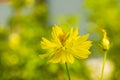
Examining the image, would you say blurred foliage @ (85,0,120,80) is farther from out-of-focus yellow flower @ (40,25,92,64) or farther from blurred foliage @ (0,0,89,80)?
out-of-focus yellow flower @ (40,25,92,64)

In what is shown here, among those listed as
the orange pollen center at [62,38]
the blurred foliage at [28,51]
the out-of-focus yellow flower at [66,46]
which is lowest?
the out-of-focus yellow flower at [66,46]

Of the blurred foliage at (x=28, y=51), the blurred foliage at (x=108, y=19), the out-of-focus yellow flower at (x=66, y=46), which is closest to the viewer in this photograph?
the out-of-focus yellow flower at (x=66, y=46)

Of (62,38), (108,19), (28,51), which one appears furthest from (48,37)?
(62,38)

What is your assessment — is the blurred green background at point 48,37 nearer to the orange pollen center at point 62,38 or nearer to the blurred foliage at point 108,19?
A: the blurred foliage at point 108,19

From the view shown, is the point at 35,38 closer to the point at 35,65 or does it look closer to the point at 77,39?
the point at 35,65

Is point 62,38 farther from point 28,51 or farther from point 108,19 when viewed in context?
point 108,19

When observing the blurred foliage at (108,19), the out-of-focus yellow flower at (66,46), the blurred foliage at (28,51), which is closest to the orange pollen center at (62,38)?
the out-of-focus yellow flower at (66,46)

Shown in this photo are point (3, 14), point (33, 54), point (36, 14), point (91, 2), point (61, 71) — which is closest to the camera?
point (61, 71)

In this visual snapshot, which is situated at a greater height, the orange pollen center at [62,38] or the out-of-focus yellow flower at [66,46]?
the orange pollen center at [62,38]

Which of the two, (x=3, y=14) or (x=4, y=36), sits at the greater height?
(x=3, y=14)

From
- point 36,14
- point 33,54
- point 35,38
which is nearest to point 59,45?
point 33,54
